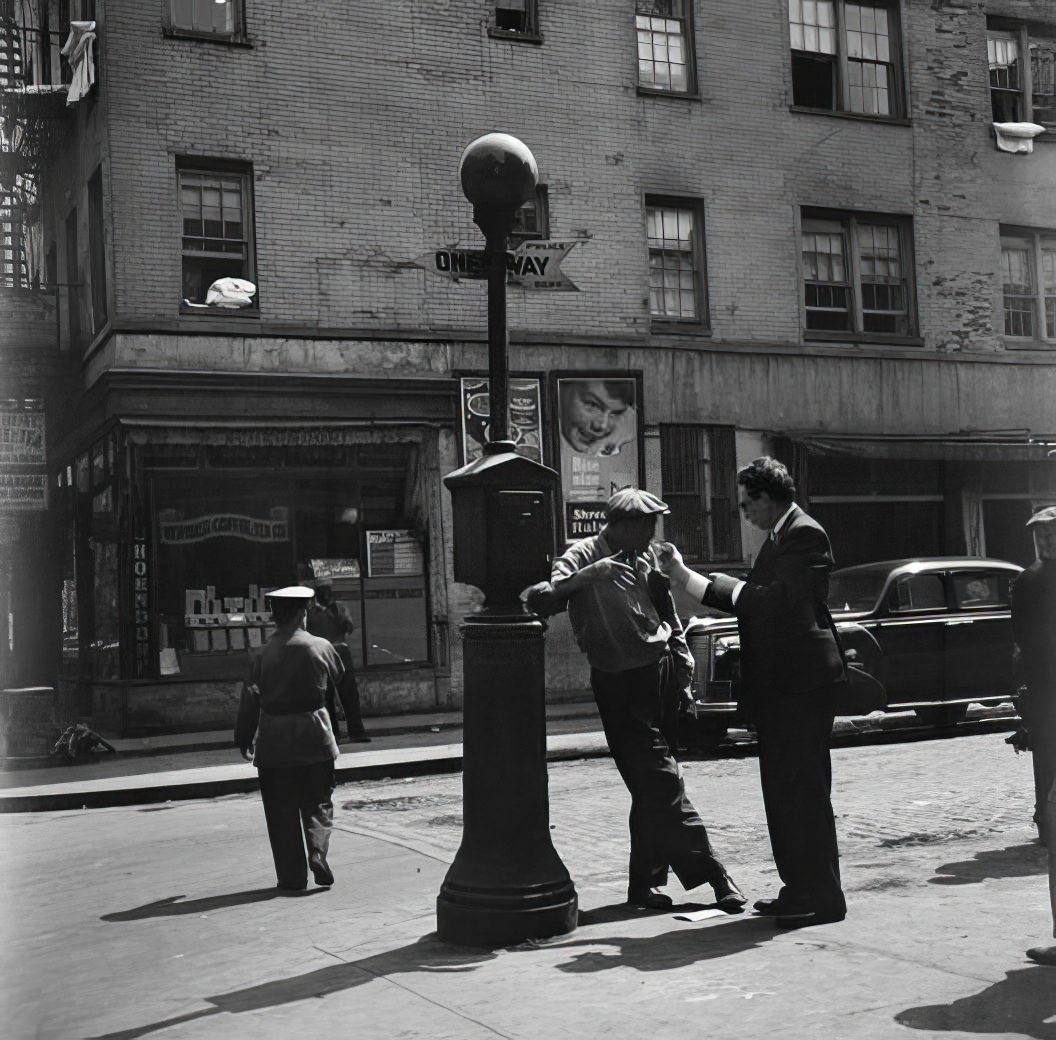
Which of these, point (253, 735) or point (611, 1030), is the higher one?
point (253, 735)

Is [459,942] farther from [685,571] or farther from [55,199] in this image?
[55,199]

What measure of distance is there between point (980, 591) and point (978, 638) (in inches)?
20.2

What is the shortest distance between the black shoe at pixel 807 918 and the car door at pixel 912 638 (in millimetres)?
7580

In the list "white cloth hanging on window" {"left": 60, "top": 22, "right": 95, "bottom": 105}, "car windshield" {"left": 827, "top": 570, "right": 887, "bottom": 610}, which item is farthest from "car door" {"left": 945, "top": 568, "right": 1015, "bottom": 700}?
"white cloth hanging on window" {"left": 60, "top": 22, "right": 95, "bottom": 105}

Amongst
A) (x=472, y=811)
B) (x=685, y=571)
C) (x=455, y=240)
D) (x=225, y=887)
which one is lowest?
(x=225, y=887)

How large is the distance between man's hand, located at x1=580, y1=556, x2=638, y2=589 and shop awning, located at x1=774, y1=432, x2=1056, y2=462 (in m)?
13.9

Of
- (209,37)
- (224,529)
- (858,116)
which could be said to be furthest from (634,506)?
(858,116)

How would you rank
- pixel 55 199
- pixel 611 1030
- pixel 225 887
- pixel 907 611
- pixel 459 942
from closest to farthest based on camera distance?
pixel 611 1030 → pixel 459 942 → pixel 225 887 → pixel 907 611 → pixel 55 199

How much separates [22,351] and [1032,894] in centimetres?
1561

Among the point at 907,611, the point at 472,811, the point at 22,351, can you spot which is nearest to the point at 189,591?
the point at 22,351

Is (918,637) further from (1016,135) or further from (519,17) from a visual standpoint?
(1016,135)

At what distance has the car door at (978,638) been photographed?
13773 millimetres

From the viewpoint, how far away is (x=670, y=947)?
5773 millimetres

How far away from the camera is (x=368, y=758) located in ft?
44.7
